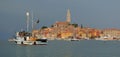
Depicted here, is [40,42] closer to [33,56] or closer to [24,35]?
[24,35]

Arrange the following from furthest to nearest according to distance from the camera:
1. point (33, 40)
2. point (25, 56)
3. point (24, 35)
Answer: point (24, 35) → point (33, 40) → point (25, 56)

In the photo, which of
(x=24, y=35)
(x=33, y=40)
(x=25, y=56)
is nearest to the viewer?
(x=25, y=56)

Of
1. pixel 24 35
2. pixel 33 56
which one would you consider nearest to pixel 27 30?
pixel 24 35

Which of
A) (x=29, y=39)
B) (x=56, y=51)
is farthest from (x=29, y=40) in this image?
(x=56, y=51)

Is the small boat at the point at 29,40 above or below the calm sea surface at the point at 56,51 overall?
above

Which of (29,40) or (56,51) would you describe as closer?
(56,51)

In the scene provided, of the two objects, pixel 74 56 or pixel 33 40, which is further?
pixel 33 40

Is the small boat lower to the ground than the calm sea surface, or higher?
higher

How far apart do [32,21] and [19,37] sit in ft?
19.5

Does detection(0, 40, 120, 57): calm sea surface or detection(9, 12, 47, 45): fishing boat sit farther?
detection(9, 12, 47, 45): fishing boat

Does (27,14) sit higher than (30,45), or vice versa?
(27,14)

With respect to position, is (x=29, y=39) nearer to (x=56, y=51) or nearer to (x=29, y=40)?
(x=29, y=40)

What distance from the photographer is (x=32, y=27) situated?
107 meters

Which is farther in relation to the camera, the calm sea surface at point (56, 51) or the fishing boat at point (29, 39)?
the fishing boat at point (29, 39)
